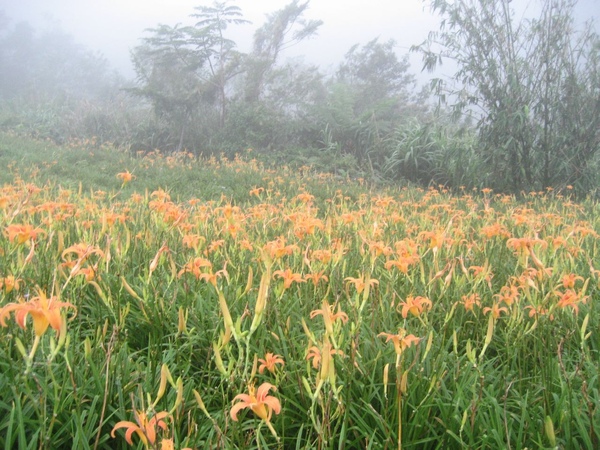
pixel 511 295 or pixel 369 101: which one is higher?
pixel 369 101

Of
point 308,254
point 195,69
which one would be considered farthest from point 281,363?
point 195,69

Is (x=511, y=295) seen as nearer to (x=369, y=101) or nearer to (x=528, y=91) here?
(x=528, y=91)

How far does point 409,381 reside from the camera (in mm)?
Answer: 1309

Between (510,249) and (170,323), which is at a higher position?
(510,249)

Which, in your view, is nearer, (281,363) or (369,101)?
(281,363)

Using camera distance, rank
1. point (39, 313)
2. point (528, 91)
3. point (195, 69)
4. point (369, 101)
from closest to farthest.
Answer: point (39, 313) < point (528, 91) < point (195, 69) < point (369, 101)

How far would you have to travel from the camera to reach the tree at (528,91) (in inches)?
301

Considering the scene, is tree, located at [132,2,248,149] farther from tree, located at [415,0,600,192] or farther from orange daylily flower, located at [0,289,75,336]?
orange daylily flower, located at [0,289,75,336]

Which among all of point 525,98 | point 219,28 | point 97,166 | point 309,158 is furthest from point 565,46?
point 219,28

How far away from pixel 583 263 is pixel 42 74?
37.8 meters

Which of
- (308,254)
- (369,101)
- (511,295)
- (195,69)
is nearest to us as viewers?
(511,295)

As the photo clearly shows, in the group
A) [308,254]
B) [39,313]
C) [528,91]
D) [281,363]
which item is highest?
[528,91]

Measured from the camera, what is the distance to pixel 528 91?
790 centimetres

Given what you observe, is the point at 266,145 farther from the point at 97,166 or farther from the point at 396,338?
the point at 396,338
